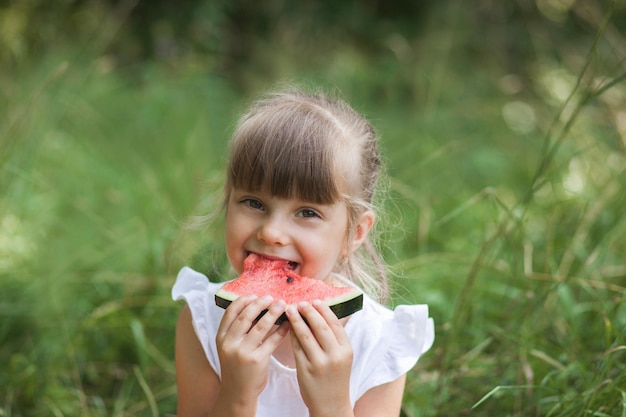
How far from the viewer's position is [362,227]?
243 cm

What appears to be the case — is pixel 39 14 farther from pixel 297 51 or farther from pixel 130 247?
pixel 130 247

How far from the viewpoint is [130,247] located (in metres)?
3.98

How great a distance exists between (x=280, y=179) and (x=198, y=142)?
3.65 meters

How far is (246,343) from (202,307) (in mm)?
573

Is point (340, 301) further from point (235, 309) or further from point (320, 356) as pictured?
point (235, 309)

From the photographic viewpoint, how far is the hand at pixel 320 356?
2006mm

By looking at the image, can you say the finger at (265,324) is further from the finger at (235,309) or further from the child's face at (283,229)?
the child's face at (283,229)

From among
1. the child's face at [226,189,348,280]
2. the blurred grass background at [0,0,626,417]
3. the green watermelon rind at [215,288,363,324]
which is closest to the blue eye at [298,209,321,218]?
the child's face at [226,189,348,280]

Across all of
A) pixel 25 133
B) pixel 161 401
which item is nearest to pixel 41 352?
pixel 161 401

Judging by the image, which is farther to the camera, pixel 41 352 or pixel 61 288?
pixel 61 288

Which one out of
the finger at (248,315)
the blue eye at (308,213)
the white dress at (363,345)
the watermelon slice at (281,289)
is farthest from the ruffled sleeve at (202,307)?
the blue eye at (308,213)

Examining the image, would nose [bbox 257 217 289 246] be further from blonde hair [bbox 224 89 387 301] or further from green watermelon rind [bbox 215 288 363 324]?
green watermelon rind [bbox 215 288 363 324]

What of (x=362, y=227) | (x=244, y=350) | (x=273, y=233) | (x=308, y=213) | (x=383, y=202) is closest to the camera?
(x=244, y=350)

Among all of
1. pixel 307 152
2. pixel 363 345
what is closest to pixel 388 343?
pixel 363 345
